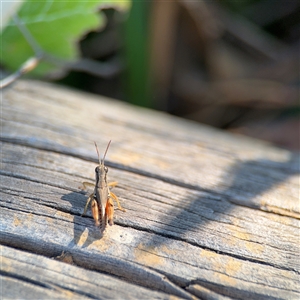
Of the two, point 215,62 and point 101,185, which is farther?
point 215,62

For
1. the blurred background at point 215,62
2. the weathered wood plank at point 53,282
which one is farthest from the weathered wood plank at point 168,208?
the blurred background at point 215,62

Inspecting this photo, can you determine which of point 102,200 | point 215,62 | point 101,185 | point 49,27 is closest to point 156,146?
point 101,185

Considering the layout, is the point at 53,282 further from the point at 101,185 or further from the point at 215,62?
the point at 215,62

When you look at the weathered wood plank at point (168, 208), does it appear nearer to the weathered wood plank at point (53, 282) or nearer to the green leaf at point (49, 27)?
the weathered wood plank at point (53, 282)

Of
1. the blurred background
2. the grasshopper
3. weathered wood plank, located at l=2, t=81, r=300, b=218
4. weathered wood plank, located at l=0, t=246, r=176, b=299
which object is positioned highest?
the blurred background

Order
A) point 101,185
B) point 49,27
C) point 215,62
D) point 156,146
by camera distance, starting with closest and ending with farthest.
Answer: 1. point 101,185
2. point 156,146
3. point 49,27
4. point 215,62

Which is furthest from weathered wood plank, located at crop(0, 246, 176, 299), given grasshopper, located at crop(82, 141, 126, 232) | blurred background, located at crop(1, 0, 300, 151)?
blurred background, located at crop(1, 0, 300, 151)

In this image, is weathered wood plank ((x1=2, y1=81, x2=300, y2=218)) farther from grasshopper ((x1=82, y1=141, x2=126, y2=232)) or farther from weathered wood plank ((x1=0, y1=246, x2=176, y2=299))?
weathered wood plank ((x1=0, y1=246, x2=176, y2=299))

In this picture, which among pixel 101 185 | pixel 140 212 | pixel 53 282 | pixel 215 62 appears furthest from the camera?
pixel 215 62
